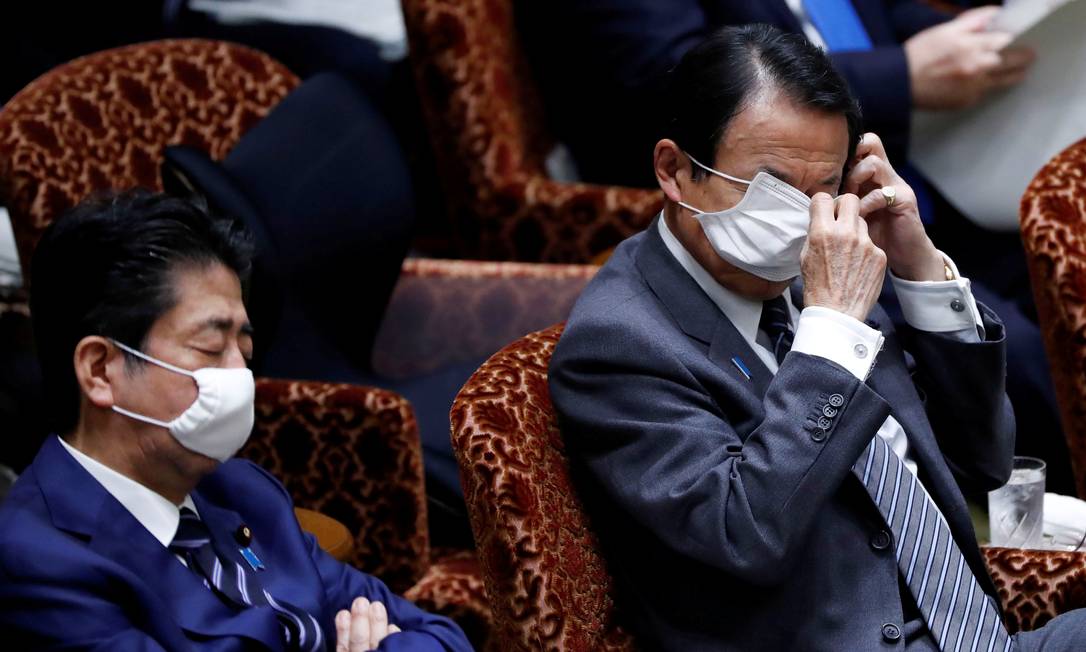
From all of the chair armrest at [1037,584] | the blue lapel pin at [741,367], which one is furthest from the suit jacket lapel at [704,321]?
the chair armrest at [1037,584]

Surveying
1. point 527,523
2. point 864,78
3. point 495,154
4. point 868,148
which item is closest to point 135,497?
point 527,523

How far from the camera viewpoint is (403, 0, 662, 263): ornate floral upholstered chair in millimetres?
3225

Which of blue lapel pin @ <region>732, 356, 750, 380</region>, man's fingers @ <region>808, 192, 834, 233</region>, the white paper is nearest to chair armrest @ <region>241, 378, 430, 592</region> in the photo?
blue lapel pin @ <region>732, 356, 750, 380</region>

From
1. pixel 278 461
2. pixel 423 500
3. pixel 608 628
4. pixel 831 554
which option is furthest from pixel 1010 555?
pixel 278 461

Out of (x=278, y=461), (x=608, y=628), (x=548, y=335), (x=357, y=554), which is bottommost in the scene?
(x=357, y=554)

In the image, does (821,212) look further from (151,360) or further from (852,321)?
(151,360)

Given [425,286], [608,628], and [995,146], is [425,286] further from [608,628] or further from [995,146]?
[608,628]

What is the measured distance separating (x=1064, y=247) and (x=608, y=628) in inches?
36.0

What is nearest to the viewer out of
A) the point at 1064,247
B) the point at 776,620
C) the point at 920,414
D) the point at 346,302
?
the point at 776,620

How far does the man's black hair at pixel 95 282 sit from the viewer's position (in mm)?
1793

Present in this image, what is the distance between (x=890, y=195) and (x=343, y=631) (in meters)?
0.87

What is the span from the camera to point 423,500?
2473 mm

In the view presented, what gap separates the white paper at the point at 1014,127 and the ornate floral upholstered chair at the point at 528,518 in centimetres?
151

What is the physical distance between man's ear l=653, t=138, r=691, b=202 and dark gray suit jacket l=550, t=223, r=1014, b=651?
0.06 metres
